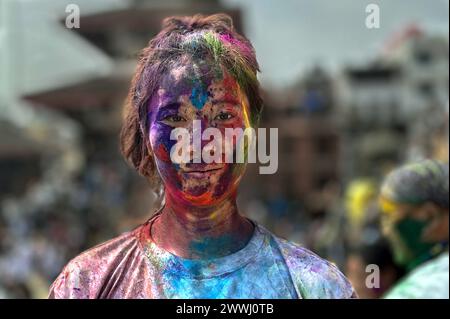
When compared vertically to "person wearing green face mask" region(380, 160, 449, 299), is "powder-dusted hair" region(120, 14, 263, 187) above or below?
above

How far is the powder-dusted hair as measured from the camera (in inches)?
62.7

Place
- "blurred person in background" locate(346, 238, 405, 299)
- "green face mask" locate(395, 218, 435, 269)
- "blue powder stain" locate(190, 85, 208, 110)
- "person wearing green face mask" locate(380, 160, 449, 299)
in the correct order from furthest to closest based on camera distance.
A: 1. "blurred person in background" locate(346, 238, 405, 299)
2. "green face mask" locate(395, 218, 435, 269)
3. "person wearing green face mask" locate(380, 160, 449, 299)
4. "blue powder stain" locate(190, 85, 208, 110)

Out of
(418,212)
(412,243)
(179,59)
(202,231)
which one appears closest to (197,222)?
(202,231)

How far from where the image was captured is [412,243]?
3.38m

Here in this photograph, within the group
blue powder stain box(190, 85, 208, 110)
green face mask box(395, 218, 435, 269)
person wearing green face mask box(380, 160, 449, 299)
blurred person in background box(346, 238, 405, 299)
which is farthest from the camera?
blurred person in background box(346, 238, 405, 299)

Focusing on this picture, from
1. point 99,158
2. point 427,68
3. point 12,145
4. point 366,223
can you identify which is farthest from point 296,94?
point 366,223

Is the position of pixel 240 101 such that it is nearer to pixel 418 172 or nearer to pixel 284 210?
pixel 418 172

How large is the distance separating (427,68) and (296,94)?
768cm

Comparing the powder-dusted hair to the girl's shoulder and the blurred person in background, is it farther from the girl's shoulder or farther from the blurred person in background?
the blurred person in background

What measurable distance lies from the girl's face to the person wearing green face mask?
1.65 meters

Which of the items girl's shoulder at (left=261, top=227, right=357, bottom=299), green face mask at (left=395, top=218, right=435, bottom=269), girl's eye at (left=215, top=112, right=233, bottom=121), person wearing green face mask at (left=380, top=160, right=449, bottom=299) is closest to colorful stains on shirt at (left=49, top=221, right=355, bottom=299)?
girl's shoulder at (left=261, top=227, right=357, bottom=299)

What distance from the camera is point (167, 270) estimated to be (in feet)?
5.20

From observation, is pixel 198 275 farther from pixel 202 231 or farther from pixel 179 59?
pixel 179 59

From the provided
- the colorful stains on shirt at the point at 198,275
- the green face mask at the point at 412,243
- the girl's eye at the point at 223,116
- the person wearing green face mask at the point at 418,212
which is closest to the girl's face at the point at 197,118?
the girl's eye at the point at 223,116
